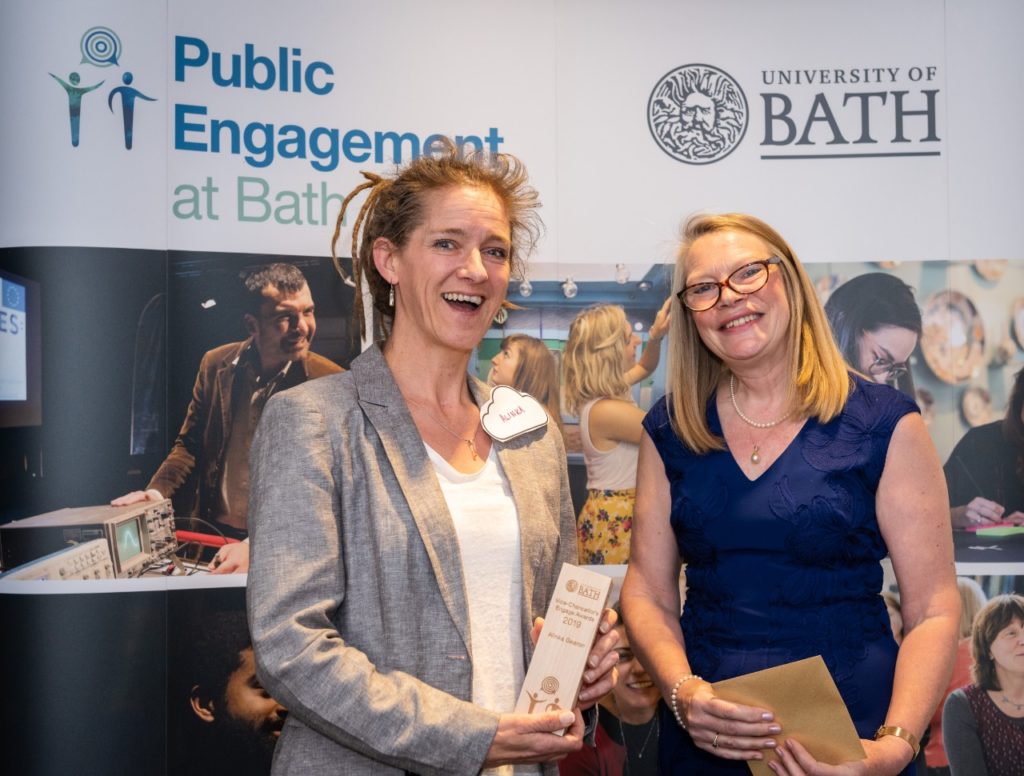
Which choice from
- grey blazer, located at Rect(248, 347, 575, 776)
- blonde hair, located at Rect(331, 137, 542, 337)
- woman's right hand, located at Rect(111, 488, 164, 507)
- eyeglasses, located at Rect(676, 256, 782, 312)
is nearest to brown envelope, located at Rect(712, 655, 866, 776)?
grey blazer, located at Rect(248, 347, 575, 776)

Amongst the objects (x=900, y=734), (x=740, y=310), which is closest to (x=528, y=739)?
(x=900, y=734)

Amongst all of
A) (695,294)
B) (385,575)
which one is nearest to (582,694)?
(385,575)

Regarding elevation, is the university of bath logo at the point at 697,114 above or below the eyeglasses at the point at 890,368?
above

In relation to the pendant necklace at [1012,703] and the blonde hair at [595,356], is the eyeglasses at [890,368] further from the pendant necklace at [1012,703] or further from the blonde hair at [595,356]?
the pendant necklace at [1012,703]

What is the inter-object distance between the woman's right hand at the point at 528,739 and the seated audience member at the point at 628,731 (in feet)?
5.50

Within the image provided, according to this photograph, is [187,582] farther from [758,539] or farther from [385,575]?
[758,539]

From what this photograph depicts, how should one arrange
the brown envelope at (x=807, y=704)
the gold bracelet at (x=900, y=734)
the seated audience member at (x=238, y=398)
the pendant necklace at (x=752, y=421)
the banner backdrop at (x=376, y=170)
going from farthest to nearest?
the seated audience member at (x=238, y=398) < the banner backdrop at (x=376, y=170) < the pendant necklace at (x=752, y=421) < the gold bracelet at (x=900, y=734) < the brown envelope at (x=807, y=704)

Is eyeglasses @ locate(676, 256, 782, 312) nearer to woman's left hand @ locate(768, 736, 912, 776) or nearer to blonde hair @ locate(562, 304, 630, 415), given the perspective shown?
woman's left hand @ locate(768, 736, 912, 776)

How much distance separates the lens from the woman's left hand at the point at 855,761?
1.92 metres

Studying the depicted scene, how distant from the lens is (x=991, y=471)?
369 centimetres

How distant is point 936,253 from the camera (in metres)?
3.71

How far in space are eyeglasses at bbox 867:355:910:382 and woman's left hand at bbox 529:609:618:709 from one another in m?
2.14

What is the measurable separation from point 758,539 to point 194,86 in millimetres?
2579

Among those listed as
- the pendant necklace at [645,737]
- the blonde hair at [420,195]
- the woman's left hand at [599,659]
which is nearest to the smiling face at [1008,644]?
the pendant necklace at [645,737]
